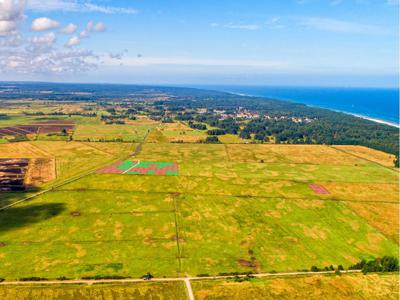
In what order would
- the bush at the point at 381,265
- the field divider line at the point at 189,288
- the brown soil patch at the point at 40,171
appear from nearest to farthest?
1. the field divider line at the point at 189,288
2. the bush at the point at 381,265
3. the brown soil patch at the point at 40,171

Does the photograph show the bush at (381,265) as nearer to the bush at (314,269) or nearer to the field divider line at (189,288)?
the bush at (314,269)

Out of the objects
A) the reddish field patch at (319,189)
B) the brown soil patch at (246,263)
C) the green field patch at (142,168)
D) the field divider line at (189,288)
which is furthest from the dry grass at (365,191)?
the field divider line at (189,288)

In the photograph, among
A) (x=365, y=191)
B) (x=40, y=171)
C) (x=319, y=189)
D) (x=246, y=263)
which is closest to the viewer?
(x=246, y=263)

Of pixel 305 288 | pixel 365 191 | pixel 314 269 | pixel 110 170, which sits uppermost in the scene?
pixel 365 191

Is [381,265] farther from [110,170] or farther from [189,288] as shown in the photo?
[110,170]

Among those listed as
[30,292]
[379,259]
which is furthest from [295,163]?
[30,292]

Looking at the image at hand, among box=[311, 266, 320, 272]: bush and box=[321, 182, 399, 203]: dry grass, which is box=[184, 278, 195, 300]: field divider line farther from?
box=[321, 182, 399, 203]: dry grass

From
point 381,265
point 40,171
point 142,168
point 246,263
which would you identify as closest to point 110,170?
point 142,168
